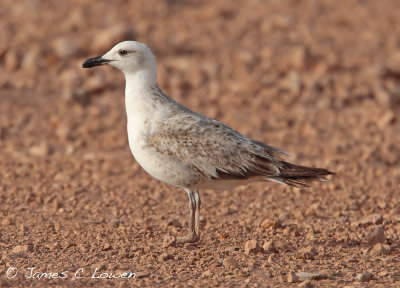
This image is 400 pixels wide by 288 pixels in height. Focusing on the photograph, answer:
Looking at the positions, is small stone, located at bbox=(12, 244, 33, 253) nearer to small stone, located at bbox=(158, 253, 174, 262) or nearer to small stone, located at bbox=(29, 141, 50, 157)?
small stone, located at bbox=(158, 253, 174, 262)

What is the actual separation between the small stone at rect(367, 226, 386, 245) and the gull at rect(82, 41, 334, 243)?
2.44ft

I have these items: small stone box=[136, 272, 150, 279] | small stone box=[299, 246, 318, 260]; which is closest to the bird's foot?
small stone box=[136, 272, 150, 279]

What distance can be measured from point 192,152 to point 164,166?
1.04ft

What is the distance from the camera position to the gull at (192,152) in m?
6.97

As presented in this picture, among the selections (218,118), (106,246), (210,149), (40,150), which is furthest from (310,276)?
(218,118)

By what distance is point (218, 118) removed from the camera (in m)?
12.2

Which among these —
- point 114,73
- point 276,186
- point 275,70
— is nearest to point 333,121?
point 275,70

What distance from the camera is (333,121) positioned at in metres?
12.2

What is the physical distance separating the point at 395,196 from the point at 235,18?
29.3 ft

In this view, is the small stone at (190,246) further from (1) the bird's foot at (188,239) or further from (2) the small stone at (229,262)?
(2) the small stone at (229,262)

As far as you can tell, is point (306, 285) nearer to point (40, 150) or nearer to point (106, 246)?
point (106, 246)

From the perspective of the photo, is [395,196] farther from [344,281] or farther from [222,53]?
[222,53]

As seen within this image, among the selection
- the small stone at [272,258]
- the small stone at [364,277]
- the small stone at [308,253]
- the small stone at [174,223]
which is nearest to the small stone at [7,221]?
the small stone at [174,223]

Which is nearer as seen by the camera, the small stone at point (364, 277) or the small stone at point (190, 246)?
the small stone at point (364, 277)
